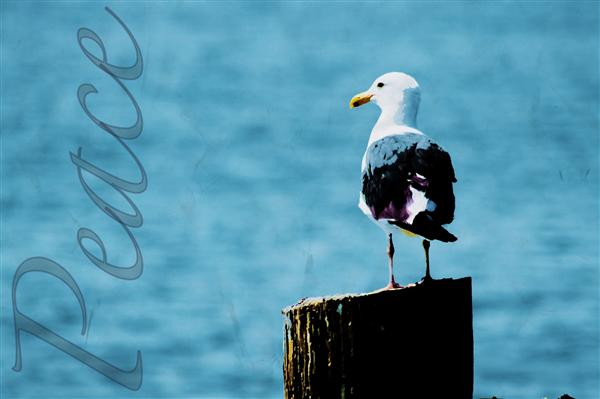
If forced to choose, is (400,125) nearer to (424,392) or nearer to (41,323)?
(424,392)

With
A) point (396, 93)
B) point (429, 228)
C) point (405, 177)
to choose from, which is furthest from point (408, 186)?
point (396, 93)

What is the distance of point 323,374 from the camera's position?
4742mm

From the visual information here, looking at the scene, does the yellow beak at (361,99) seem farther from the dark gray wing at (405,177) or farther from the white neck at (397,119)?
the dark gray wing at (405,177)

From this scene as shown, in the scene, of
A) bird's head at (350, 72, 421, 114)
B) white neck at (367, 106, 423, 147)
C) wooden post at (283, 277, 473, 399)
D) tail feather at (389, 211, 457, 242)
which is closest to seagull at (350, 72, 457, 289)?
tail feather at (389, 211, 457, 242)

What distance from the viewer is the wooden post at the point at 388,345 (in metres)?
4.65

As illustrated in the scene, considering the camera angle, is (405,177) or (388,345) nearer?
(388,345)

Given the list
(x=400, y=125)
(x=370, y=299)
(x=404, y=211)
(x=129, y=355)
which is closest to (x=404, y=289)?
(x=370, y=299)

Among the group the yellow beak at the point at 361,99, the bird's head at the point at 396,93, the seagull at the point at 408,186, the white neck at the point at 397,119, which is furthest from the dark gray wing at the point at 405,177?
the yellow beak at the point at 361,99

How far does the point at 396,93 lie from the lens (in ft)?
22.9

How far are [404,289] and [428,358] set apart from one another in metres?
0.26

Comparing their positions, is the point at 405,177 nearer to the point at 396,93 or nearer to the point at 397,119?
the point at 397,119

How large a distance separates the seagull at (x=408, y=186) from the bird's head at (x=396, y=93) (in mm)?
327

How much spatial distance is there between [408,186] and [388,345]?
1.47 metres

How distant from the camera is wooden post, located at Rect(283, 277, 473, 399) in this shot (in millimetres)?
4652
